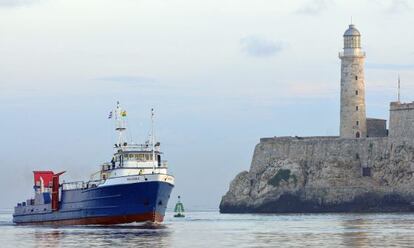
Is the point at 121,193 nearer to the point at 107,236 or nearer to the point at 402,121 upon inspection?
the point at 107,236

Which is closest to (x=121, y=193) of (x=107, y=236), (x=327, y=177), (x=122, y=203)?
(x=122, y=203)

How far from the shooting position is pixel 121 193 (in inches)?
3602

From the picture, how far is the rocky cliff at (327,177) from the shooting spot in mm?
136500

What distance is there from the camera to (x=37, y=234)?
81188 mm

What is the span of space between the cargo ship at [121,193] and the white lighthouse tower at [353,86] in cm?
4881

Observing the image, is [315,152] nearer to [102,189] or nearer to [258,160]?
[258,160]

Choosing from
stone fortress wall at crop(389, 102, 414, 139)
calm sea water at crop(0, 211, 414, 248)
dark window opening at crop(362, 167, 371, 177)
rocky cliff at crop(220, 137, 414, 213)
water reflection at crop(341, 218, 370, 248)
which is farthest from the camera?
dark window opening at crop(362, 167, 371, 177)

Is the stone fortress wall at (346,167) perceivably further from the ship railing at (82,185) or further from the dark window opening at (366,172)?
the ship railing at (82,185)

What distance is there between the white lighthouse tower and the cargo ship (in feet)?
160

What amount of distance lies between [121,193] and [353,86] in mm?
55916

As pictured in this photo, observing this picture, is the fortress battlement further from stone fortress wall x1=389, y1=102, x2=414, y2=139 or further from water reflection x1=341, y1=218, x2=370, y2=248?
water reflection x1=341, y1=218, x2=370, y2=248

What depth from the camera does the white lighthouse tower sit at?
467 feet

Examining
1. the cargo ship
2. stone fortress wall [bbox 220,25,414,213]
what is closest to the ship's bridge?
the cargo ship

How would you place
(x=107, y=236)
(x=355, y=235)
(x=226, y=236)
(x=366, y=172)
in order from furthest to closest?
(x=366, y=172)
(x=226, y=236)
(x=107, y=236)
(x=355, y=235)
